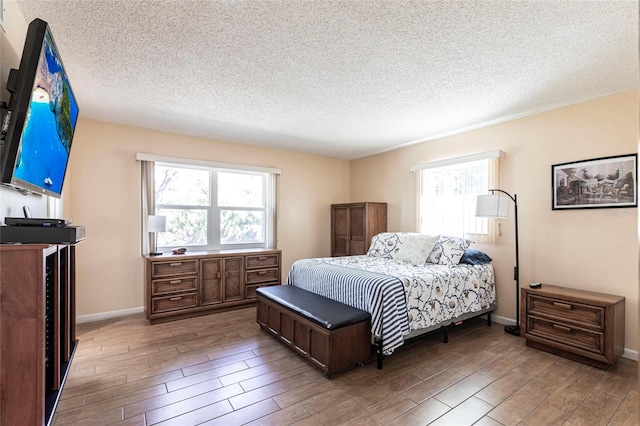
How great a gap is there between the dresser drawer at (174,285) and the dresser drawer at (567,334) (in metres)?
3.83

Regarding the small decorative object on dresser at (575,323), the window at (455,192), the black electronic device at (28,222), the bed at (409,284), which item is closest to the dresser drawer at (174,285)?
the bed at (409,284)

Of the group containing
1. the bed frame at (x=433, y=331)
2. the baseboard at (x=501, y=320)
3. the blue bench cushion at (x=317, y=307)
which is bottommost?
the baseboard at (x=501, y=320)

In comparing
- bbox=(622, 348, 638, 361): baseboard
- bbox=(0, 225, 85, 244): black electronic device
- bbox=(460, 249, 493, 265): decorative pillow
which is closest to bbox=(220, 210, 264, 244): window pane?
bbox=(460, 249, 493, 265): decorative pillow

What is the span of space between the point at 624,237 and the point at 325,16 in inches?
130

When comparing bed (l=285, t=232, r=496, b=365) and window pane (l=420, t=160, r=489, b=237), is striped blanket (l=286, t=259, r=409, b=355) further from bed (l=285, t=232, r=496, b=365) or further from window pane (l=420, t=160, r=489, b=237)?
window pane (l=420, t=160, r=489, b=237)

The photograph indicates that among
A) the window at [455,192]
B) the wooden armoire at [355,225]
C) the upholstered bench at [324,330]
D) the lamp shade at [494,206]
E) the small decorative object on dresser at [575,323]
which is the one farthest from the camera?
the wooden armoire at [355,225]

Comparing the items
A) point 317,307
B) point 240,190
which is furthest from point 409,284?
point 240,190

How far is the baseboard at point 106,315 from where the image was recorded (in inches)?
141

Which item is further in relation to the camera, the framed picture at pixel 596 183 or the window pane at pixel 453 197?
the window pane at pixel 453 197

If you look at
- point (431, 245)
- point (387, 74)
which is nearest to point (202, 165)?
point (387, 74)

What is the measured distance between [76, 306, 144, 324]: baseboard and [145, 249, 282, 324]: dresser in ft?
1.60

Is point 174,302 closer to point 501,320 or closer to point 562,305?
point 501,320

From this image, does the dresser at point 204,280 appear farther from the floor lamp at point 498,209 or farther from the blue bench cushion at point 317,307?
the floor lamp at point 498,209

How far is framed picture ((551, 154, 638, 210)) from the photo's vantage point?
275 cm
